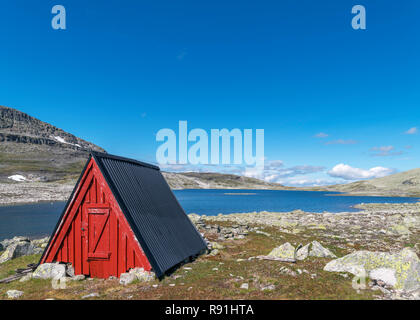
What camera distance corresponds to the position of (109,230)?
49.0 feet

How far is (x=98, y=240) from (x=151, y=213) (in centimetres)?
340

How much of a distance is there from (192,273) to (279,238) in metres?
17.0

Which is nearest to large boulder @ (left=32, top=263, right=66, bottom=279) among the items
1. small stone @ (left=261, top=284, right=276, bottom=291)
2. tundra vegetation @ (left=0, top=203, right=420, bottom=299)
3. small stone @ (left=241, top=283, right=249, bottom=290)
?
tundra vegetation @ (left=0, top=203, right=420, bottom=299)

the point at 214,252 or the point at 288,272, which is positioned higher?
the point at 288,272

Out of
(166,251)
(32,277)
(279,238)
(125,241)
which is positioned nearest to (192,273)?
(166,251)

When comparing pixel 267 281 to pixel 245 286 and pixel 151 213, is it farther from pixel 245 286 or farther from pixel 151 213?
pixel 151 213

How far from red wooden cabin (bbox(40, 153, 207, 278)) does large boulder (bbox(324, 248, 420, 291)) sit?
31.7 feet

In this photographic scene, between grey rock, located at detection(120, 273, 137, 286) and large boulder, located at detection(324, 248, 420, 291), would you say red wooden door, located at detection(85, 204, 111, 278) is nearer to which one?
grey rock, located at detection(120, 273, 137, 286)

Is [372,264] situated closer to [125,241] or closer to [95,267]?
[125,241]

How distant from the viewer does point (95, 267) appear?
15125 millimetres

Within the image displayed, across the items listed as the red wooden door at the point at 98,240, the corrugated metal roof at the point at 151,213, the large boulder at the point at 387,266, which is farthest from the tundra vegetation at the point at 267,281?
the corrugated metal roof at the point at 151,213

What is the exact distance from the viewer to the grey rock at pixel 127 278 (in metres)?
13.5

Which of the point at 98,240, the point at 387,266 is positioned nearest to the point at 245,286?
the point at 387,266

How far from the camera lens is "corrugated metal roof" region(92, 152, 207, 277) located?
14805 mm
